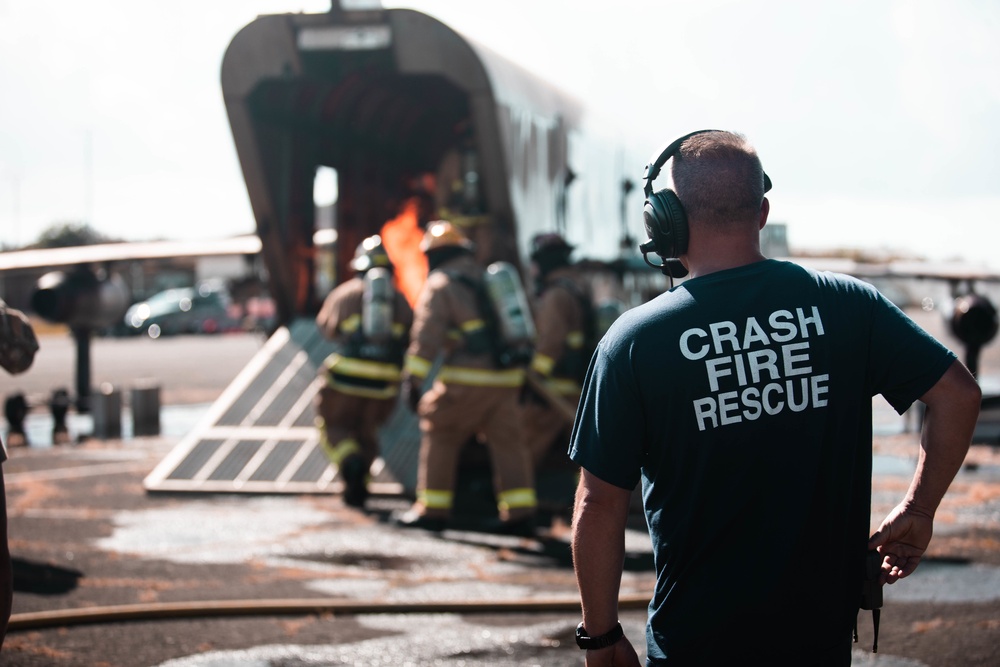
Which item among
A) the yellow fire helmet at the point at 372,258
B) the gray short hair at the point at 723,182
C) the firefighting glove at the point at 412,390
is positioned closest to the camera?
the gray short hair at the point at 723,182

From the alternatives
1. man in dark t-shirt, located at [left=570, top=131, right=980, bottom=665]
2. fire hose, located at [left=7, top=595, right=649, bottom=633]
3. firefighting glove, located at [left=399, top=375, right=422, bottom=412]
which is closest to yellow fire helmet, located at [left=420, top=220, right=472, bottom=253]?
firefighting glove, located at [left=399, top=375, right=422, bottom=412]

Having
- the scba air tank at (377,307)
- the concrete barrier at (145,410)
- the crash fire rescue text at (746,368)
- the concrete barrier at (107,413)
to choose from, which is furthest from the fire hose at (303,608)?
the concrete barrier at (145,410)

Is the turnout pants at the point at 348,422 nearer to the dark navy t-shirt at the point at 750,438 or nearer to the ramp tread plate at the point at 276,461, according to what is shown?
the ramp tread plate at the point at 276,461

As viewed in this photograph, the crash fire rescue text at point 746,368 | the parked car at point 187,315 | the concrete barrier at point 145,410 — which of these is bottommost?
the parked car at point 187,315

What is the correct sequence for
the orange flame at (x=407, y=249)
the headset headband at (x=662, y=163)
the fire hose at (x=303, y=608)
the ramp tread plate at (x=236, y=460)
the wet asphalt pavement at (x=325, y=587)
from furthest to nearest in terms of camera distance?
the orange flame at (x=407, y=249) < the ramp tread plate at (x=236, y=460) < the fire hose at (x=303, y=608) < the wet asphalt pavement at (x=325, y=587) < the headset headband at (x=662, y=163)

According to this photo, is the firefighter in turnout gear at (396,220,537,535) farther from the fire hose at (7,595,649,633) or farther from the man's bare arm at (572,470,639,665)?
the man's bare arm at (572,470,639,665)

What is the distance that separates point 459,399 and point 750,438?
5.39 metres

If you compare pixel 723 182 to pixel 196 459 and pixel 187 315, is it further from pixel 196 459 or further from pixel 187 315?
pixel 187 315

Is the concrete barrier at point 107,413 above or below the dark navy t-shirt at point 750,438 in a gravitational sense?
below

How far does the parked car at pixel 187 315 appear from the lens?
138 feet

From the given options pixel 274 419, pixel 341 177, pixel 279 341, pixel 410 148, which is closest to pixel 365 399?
pixel 274 419

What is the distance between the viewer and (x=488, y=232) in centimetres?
966

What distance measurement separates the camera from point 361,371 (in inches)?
343

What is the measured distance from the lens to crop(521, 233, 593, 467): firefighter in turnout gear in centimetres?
881
